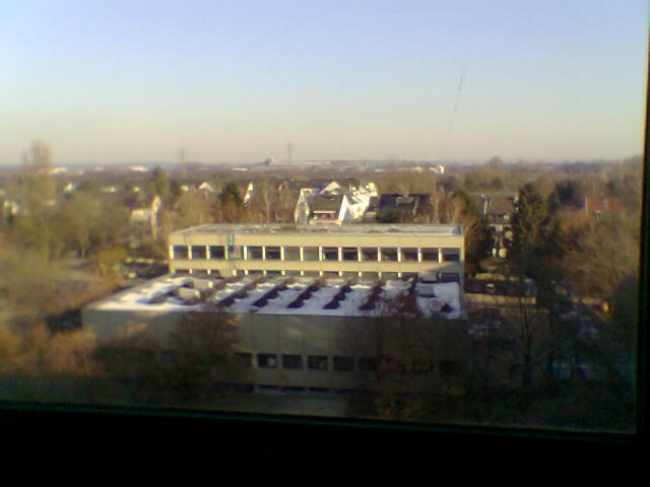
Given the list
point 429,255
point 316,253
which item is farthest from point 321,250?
point 429,255

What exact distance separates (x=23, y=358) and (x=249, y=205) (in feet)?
3.64

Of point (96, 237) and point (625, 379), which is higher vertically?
point (96, 237)

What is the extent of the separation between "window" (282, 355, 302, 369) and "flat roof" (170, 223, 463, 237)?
462mm

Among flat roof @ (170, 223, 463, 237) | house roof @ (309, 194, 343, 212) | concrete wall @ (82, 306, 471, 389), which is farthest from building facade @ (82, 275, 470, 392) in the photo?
house roof @ (309, 194, 343, 212)

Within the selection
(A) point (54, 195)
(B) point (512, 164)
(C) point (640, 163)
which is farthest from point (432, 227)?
(A) point (54, 195)

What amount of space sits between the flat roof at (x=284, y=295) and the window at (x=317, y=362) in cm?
15

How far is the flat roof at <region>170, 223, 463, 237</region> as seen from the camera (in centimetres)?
195

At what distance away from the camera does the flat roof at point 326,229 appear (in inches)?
76.9

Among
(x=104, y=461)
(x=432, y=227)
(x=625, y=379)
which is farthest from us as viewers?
(x=432, y=227)

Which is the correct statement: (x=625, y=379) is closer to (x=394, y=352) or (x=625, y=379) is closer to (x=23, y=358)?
(x=394, y=352)

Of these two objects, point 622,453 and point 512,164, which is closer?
point 622,453

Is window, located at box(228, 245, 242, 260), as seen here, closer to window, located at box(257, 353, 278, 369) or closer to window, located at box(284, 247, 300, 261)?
window, located at box(284, 247, 300, 261)

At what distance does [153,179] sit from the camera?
86.4 inches

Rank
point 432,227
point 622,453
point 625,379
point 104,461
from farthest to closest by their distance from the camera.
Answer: point 432,227 < point 104,461 < point 625,379 < point 622,453
